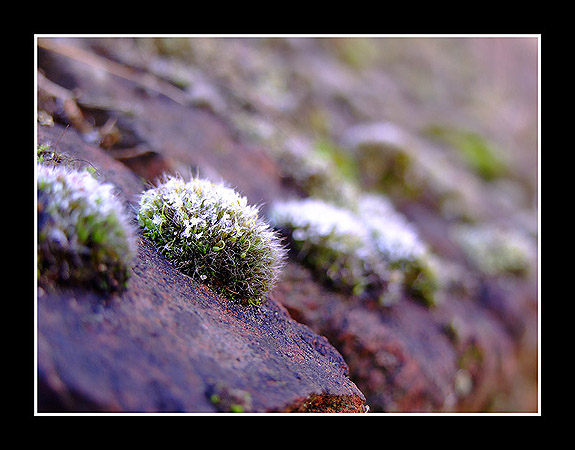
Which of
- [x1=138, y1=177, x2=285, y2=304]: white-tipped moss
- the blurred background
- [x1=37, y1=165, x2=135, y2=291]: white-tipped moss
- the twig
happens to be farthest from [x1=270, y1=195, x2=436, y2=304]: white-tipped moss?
the twig

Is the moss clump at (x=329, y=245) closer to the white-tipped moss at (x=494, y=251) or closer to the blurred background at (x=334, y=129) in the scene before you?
the blurred background at (x=334, y=129)

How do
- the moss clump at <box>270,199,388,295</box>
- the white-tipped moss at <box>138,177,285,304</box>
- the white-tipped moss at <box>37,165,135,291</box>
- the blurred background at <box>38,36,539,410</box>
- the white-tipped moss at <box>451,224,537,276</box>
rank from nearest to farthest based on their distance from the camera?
the white-tipped moss at <box>37,165,135,291</box>
the white-tipped moss at <box>138,177,285,304</box>
the moss clump at <box>270,199,388,295</box>
the blurred background at <box>38,36,539,410</box>
the white-tipped moss at <box>451,224,537,276</box>

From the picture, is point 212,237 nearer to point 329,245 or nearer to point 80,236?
point 80,236

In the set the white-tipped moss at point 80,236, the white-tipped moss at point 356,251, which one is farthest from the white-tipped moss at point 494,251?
the white-tipped moss at point 80,236

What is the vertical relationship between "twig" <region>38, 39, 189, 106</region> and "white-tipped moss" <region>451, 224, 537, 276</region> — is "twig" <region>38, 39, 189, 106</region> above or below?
above

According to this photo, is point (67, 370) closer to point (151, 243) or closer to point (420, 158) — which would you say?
point (151, 243)

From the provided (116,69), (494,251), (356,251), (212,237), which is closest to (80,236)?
(212,237)

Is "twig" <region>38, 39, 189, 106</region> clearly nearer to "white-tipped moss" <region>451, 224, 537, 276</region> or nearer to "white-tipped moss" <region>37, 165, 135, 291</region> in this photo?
"white-tipped moss" <region>37, 165, 135, 291</region>
